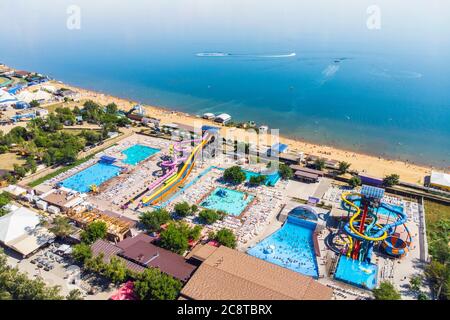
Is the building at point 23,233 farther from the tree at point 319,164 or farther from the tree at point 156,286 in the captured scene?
the tree at point 319,164

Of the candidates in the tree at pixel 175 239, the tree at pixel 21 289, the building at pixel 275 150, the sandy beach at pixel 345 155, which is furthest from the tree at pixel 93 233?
the sandy beach at pixel 345 155

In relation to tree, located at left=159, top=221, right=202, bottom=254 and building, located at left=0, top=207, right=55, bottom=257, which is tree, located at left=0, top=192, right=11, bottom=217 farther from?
tree, located at left=159, top=221, right=202, bottom=254

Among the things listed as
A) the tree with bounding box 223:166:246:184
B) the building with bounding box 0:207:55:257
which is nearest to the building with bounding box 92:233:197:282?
the building with bounding box 0:207:55:257

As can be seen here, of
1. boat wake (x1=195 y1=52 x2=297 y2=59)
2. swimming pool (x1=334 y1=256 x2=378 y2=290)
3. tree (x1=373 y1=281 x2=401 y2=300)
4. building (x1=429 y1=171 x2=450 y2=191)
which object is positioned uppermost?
boat wake (x1=195 y1=52 x2=297 y2=59)

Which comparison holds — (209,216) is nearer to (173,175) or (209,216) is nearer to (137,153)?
(173,175)

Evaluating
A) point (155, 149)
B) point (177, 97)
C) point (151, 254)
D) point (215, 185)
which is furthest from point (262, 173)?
point (177, 97)
